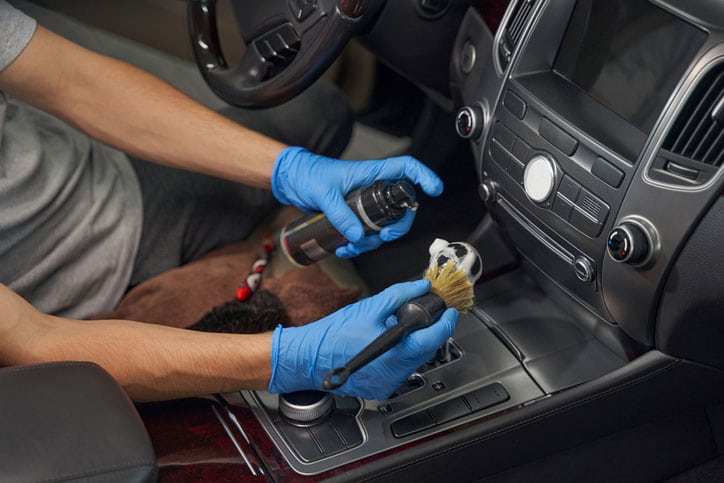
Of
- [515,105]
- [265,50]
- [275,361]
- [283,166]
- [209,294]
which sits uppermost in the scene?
[515,105]

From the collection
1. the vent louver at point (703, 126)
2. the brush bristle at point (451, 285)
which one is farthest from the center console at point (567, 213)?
the brush bristle at point (451, 285)

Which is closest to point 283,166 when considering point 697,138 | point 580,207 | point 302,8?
point 302,8

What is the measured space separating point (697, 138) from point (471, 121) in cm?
31

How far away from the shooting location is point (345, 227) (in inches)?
41.9

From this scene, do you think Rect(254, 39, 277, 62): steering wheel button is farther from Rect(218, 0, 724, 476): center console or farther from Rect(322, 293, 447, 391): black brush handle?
Rect(322, 293, 447, 391): black brush handle

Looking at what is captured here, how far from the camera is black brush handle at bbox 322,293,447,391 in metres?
0.82

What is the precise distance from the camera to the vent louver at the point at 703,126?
79 cm

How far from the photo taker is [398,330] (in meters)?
0.87

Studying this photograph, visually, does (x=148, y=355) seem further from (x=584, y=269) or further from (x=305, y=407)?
(x=584, y=269)

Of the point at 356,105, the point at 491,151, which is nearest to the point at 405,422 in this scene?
the point at 491,151

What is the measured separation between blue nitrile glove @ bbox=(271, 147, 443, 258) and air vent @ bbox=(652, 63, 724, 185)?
0.32 m

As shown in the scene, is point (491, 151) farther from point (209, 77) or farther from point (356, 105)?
point (356, 105)

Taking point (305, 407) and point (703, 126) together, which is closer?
point (703, 126)

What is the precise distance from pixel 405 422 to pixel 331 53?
512 mm
